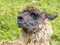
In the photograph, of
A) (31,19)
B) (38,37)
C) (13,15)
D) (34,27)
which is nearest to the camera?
(38,37)

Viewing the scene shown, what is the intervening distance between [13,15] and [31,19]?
3.81 m

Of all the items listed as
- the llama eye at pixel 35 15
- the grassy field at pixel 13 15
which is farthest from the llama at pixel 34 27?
the grassy field at pixel 13 15

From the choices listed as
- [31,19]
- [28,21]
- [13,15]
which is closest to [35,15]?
[31,19]

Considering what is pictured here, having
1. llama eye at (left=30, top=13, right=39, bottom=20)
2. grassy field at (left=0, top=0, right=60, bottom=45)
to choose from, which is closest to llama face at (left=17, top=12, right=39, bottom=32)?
llama eye at (left=30, top=13, right=39, bottom=20)

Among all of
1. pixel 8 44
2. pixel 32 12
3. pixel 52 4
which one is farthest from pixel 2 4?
pixel 32 12

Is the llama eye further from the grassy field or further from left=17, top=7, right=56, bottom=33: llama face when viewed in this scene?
the grassy field

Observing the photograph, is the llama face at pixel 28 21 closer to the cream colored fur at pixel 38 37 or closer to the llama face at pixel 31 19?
the llama face at pixel 31 19

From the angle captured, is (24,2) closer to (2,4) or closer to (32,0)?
(32,0)

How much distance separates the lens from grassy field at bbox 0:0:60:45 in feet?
31.6

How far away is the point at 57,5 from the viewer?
12.6 metres

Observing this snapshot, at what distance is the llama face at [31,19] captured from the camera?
6844 millimetres

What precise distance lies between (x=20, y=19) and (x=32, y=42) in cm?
55

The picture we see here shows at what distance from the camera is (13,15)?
1084 cm

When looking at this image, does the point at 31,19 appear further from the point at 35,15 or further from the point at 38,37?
the point at 38,37
